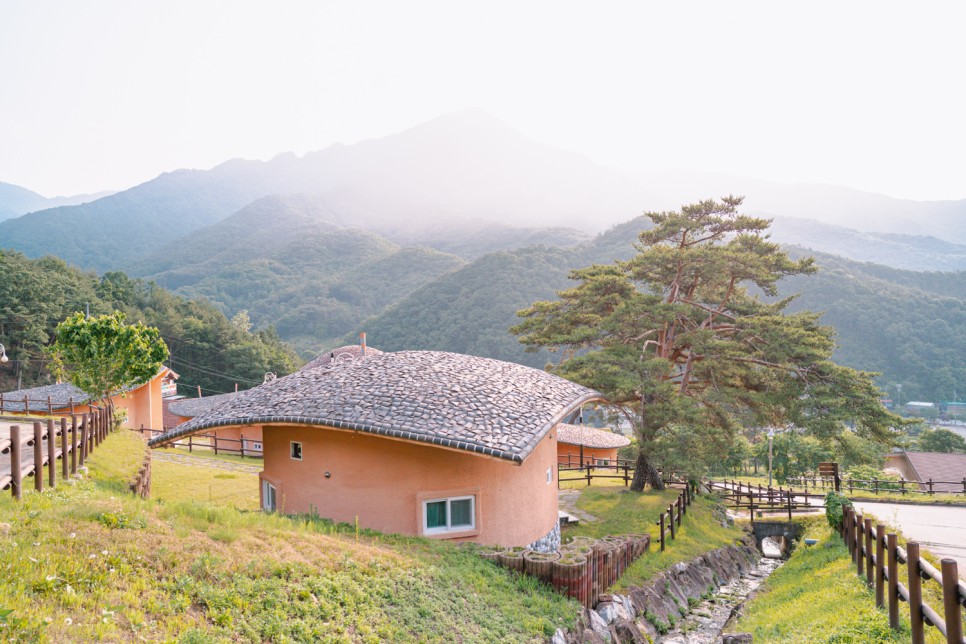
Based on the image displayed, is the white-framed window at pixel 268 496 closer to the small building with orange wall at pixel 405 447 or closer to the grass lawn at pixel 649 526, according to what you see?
the small building with orange wall at pixel 405 447

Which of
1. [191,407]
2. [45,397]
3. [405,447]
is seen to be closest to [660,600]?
[405,447]

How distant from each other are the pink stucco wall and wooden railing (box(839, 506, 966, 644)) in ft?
21.3

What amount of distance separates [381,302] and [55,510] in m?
146

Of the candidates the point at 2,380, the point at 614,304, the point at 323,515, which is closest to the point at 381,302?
the point at 2,380

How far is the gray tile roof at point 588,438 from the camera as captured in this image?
34.7 meters

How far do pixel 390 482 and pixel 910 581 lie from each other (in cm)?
858

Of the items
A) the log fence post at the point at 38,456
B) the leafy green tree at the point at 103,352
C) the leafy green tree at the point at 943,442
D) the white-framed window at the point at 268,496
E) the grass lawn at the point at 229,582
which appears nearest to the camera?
the grass lawn at the point at 229,582

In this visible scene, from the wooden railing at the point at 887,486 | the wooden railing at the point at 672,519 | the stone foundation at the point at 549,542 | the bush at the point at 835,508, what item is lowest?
the wooden railing at the point at 887,486

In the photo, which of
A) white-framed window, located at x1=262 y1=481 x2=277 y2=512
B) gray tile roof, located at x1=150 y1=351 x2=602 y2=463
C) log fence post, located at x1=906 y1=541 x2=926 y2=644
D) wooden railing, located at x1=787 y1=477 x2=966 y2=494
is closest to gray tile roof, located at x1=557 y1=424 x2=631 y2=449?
wooden railing, located at x1=787 y1=477 x2=966 y2=494

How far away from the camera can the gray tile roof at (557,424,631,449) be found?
34719 mm

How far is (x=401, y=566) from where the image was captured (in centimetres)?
888

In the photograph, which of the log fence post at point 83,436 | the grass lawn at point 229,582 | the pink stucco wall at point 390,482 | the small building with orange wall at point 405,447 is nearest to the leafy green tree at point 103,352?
the small building with orange wall at point 405,447

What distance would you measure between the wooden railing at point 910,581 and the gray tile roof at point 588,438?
74.1ft

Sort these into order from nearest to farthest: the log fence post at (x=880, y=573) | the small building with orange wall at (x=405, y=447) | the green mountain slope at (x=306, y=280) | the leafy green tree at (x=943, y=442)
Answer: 1. the log fence post at (x=880, y=573)
2. the small building with orange wall at (x=405, y=447)
3. the leafy green tree at (x=943, y=442)
4. the green mountain slope at (x=306, y=280)
